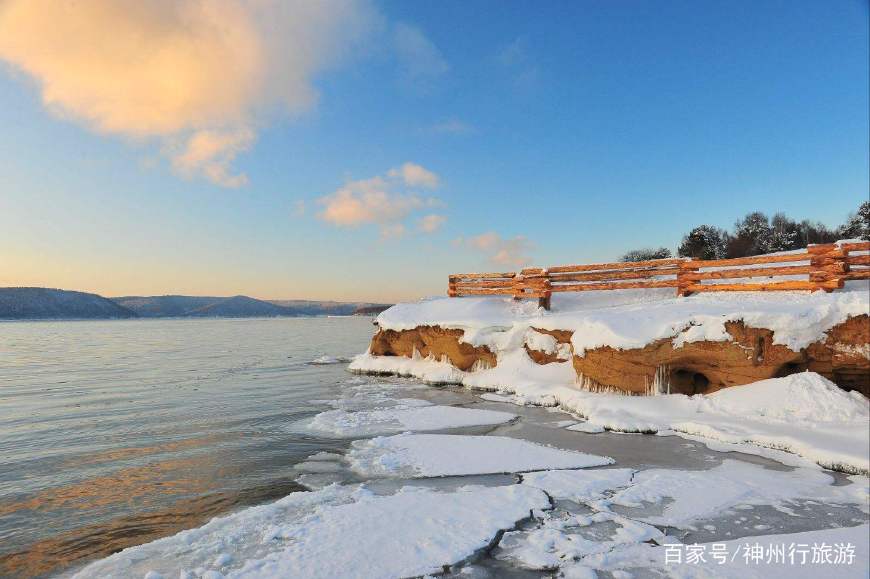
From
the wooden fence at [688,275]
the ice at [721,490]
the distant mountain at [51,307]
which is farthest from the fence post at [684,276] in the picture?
the distant mountain at [51,307]

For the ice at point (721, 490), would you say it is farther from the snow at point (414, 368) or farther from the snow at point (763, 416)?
the snow at point (414, 368)

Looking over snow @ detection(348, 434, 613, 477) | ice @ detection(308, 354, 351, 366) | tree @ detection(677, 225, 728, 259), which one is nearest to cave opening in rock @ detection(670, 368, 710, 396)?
snow @ detection(348, 434, 613, 477)

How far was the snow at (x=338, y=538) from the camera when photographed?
171 inches

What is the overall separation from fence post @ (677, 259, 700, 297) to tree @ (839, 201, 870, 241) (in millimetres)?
24869

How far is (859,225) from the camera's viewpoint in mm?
32656

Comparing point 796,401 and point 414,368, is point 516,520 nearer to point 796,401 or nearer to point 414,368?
point 796,401

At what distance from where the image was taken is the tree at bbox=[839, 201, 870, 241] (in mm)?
31119

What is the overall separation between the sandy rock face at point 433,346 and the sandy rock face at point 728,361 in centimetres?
322

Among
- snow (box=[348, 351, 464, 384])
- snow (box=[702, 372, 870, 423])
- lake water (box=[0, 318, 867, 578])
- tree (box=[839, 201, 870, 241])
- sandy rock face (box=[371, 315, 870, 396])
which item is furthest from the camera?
tree (box=[839, 201, 870, 241])

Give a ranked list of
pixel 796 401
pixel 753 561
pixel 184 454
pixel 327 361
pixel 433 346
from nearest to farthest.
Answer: pixel 753 561
pixel 184 454
pixel 796 401
pixel 433 346
pixel 327 361

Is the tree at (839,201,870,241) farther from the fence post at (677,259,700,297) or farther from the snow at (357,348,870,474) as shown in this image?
the snow at (357,348,870,474)

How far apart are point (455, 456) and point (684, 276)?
10.8 metres

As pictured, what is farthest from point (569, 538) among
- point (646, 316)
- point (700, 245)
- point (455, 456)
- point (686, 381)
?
point (700, 245)

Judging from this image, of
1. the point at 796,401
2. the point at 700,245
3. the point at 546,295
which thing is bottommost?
the point at 796,401
